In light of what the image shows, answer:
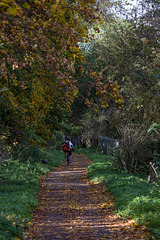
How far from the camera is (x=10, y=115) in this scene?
1152 cm

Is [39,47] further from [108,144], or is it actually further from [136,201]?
[108,144]

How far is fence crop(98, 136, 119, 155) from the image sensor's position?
26930 mm

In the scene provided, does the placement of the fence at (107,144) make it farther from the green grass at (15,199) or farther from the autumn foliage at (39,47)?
the autumn foliage at (39,47)

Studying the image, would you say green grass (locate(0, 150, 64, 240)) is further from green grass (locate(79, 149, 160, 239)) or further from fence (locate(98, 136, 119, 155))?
fence (locate(98, 136, 119, 155))

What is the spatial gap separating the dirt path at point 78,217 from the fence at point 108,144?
38.1 ft

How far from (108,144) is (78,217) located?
65.2 feet

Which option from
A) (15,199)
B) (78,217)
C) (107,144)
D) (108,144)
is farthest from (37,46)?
(107,144)

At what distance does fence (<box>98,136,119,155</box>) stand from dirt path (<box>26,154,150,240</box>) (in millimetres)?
11618

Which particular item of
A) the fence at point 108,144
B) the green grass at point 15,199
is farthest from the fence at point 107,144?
the green grass at point 15,199

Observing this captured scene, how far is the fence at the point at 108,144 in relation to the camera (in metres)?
26.9

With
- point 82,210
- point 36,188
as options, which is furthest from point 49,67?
point 36,188

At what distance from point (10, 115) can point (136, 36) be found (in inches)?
294

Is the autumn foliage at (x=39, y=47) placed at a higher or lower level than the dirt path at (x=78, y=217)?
higher

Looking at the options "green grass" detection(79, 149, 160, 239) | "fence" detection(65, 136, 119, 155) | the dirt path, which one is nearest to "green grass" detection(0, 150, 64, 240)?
the dirt path
